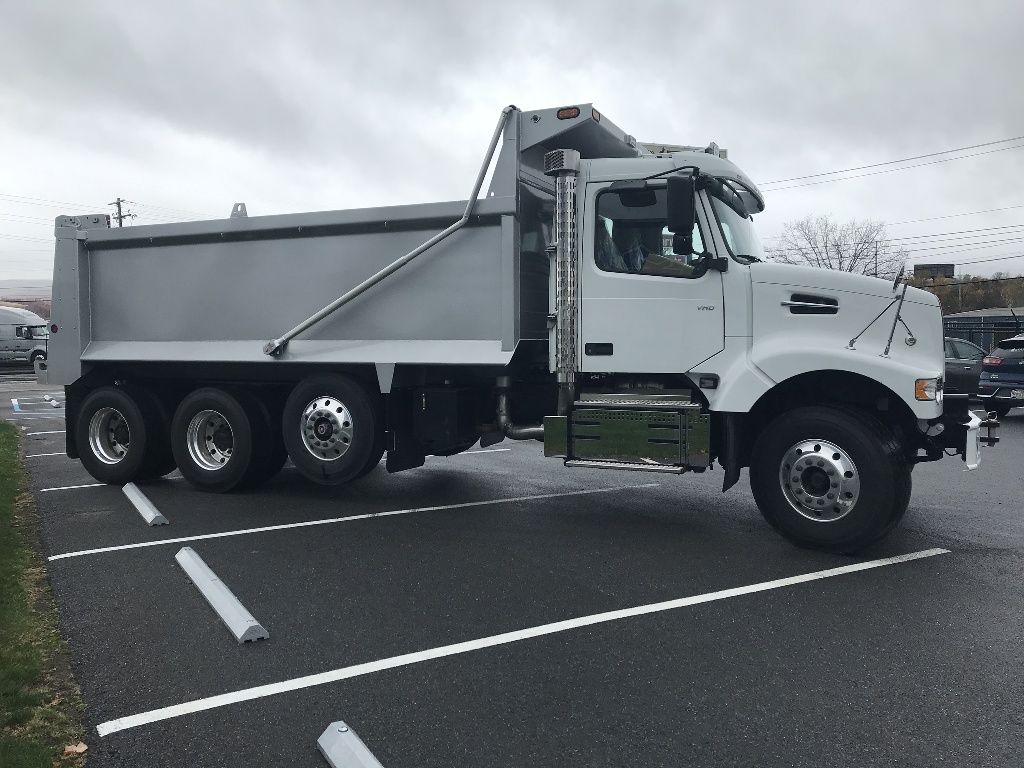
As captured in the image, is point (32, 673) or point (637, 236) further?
point (637, 236)

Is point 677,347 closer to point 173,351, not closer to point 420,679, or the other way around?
point 420,679

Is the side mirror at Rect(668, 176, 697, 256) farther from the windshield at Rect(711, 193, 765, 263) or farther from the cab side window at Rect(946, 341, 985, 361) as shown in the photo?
the cab side window at Rect(946, 341, 985, 361)

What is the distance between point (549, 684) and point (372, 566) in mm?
2318

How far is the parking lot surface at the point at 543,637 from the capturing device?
133 inches

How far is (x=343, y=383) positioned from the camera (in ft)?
25.3

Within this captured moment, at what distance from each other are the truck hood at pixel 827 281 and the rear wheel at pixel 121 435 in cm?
634

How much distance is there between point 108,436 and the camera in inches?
368

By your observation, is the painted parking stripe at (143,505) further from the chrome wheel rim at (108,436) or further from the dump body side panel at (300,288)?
the dump body side panel at (300,288)

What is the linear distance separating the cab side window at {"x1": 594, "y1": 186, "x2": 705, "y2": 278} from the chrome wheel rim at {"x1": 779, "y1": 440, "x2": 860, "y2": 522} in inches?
63.7

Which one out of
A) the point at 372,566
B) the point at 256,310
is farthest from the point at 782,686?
the point at 256,310

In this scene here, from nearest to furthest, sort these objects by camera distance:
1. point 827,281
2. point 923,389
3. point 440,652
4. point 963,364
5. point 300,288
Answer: point 440,652, point 923,389, point 827,281, point 300,288, point 963,364

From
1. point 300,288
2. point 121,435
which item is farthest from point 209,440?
point 300,288

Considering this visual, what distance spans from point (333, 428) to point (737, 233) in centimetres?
388

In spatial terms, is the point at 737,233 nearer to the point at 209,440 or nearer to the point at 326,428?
the point at 326,428
